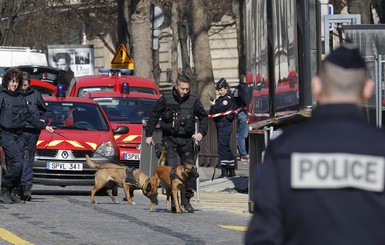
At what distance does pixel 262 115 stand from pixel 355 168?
1150 centimetres

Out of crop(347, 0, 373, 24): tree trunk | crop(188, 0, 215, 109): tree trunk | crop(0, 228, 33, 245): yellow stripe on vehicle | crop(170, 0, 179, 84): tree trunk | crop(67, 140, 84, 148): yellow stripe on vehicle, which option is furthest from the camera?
crop(170, 0, 179, 84): tree trunk

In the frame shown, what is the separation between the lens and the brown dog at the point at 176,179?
608 inches

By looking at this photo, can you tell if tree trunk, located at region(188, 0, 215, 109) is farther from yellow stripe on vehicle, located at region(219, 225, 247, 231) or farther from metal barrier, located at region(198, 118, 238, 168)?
yellow stripe on vehicle, located at region(219, 225, 247, 231)

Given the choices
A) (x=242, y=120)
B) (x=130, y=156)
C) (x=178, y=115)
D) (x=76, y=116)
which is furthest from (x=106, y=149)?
(x=242, y=120)

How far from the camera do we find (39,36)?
224 ft

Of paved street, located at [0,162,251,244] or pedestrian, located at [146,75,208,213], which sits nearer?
paved street, located at [0,162,251,244]

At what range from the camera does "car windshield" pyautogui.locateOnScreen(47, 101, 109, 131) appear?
800 inches

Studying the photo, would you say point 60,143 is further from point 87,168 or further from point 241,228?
point 241,228

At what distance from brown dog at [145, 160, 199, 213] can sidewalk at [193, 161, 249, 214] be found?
0.94 metres

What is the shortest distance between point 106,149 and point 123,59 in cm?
1404

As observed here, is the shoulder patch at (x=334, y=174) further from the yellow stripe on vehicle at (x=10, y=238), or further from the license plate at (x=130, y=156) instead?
the license plate at (x=130, y=156)

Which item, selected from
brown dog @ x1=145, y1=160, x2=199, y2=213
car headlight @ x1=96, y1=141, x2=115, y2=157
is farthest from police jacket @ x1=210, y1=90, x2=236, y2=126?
brown dog @ x1=145, y1=160, x2=199, y2=213

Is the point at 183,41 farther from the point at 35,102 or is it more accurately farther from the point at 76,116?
the point at 35,102

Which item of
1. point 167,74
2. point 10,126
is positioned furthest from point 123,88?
point 167,74
